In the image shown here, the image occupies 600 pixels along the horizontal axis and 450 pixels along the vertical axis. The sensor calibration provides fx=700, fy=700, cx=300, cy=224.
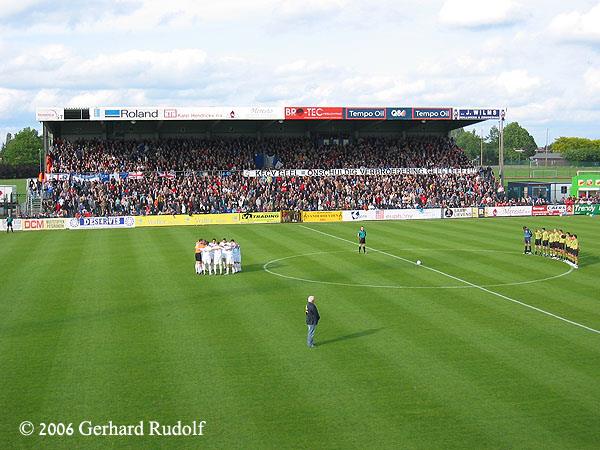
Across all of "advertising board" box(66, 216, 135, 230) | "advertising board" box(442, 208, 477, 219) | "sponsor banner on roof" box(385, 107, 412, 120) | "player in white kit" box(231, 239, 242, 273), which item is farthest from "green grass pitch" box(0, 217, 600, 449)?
"sponsor banner on roof" box(385, 107, 412, 120)

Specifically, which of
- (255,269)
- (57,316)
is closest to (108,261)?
(255,269)

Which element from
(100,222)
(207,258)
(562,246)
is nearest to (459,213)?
(562,246)

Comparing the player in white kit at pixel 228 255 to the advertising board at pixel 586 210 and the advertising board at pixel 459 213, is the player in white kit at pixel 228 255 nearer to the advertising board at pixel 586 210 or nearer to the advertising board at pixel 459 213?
the advertising board at pixel 459 213

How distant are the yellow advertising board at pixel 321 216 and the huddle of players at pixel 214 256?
2734 cm

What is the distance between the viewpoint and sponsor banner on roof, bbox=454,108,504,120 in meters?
67.2

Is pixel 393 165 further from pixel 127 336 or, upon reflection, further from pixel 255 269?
pixel 127 336

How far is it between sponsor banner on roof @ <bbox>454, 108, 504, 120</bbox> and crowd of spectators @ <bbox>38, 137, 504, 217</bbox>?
18.6 feet

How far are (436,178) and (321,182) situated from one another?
1178 centimetres

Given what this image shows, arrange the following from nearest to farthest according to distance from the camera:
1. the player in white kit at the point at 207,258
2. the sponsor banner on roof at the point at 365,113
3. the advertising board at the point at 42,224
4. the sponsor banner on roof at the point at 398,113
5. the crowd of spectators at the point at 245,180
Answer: the player in white kit at the point at 207,258, the advertising board at the point at 42,224, the crowd of spectators at the point at 245,180, the sponsor banner on roof at the point at 365,113, the sponsor banner on roof at the point at 398,113

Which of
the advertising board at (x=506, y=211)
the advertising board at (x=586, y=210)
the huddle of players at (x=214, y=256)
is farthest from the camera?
the advertising board at (x=586, y=210)

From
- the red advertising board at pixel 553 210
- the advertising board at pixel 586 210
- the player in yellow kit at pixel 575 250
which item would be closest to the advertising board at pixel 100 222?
the player in yellow kit at pixel 575 250

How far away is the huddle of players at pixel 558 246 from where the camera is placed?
30.9 m

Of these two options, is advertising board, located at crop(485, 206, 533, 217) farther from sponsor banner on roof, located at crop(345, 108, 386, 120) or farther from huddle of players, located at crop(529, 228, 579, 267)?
huddle of players, located at crop(529, 228, 579, 267)

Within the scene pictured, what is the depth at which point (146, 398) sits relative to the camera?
1451 cm
